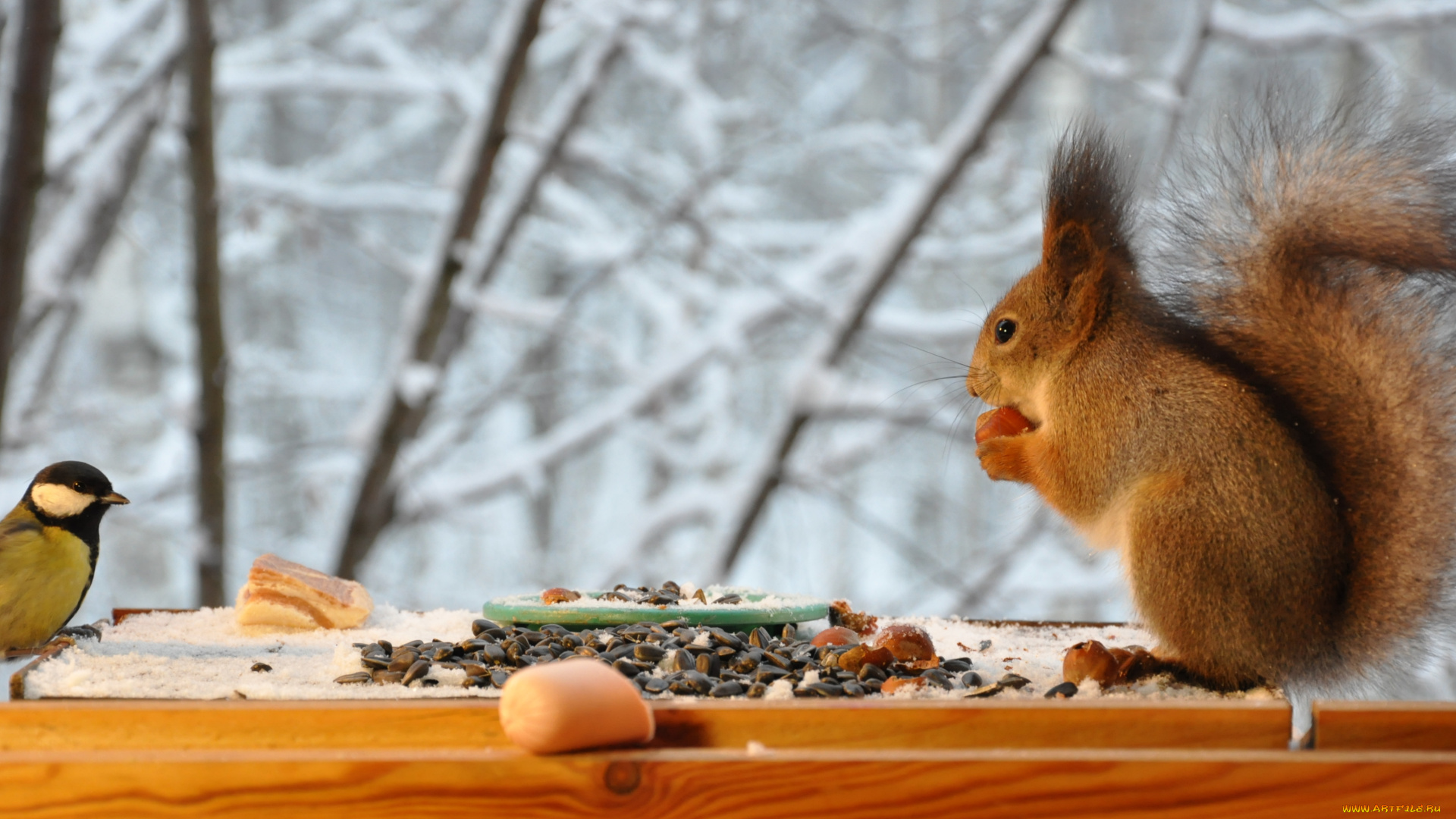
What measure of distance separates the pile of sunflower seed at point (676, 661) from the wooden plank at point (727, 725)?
0.11 meters

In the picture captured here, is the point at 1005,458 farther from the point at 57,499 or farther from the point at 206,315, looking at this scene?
the point at 206,315

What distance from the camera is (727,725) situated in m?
0.76

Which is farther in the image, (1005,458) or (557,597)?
(557,597)

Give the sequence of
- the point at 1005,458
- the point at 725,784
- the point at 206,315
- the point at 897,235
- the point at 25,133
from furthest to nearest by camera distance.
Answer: the point at 897,235
the point at 206,315
the point at 25,133
the point at 1005,458
the point at 725,784

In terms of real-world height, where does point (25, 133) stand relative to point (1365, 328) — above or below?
above

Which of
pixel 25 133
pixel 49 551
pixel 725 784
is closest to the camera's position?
pixel 725 784

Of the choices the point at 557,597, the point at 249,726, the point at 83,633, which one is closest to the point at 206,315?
the point at 83,633

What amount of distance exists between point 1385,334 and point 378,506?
6.56ft

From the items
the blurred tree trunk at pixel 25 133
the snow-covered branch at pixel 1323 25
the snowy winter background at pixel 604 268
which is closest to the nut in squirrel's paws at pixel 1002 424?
the snowy winter background at pixel 604 268

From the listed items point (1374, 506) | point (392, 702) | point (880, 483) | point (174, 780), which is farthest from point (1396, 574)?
point (880, 483)

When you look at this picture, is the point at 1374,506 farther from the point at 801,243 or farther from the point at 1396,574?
the point at 801,243

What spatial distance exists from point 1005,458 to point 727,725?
41 centimetres

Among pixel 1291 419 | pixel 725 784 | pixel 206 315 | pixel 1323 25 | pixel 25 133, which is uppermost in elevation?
pixel 1323 25

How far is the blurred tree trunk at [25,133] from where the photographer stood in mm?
1779
